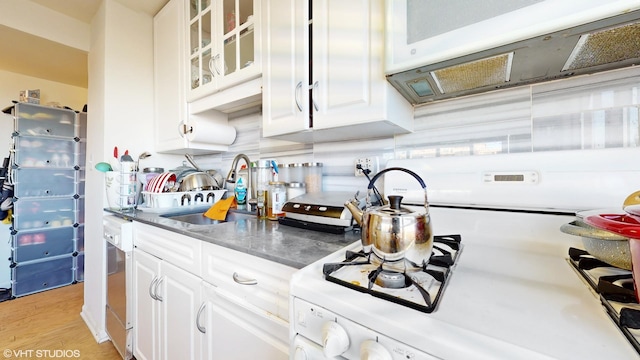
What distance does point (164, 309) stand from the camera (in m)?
1.18

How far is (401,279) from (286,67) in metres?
0.98

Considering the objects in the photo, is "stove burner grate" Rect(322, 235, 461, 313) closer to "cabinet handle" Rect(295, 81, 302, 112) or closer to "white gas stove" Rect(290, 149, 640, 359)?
"white gas stove" Rect(290, 149, 640, 359)

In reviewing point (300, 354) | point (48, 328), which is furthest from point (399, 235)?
point (48, 328)

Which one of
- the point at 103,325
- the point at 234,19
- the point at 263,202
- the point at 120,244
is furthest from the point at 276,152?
the point at 103,325

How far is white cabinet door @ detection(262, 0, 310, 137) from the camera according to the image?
41.7 inches

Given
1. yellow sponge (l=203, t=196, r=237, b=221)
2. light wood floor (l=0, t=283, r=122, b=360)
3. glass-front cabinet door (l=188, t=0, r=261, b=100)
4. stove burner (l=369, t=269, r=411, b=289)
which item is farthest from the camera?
light wood floor (l=0, t=283, r=122, b=360)

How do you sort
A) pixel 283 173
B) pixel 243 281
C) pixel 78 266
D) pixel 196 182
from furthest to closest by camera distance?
pixel 78 266, pixel 196 182, pixel 283 173, pixel 243 281

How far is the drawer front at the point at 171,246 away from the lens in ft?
3.38

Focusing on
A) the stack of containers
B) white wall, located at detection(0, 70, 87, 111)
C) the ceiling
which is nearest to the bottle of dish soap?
the ceiling

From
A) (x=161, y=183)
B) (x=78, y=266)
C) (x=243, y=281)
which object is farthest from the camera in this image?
(x=78, y=266)

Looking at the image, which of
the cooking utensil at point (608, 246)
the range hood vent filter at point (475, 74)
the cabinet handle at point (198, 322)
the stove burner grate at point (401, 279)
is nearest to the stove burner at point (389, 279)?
the stove burner grate at point (401, 279)

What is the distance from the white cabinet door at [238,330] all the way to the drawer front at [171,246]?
0.42ft

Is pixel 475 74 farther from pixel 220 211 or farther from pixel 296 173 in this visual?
pixel 220 211

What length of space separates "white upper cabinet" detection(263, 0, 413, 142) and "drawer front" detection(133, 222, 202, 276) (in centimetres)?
61
